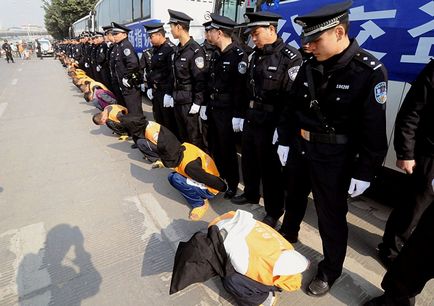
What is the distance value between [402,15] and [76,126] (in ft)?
17.9

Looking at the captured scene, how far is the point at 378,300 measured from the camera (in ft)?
5.44

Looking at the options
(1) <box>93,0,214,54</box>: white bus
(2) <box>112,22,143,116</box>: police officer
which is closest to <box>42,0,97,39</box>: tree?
(1) <box>93,0,214,54</box>: white bus

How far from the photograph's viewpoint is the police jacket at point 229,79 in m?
2.58

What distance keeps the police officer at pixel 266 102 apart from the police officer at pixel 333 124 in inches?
12.3

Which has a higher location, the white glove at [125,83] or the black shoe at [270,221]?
the white glove at [125,83]

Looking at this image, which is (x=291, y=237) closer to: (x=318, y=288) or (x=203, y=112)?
(x=318, y=288)

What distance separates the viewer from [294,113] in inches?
74.4

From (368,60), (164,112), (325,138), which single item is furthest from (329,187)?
(164,112)

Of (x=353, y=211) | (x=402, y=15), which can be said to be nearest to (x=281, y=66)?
(x=402, y=15)

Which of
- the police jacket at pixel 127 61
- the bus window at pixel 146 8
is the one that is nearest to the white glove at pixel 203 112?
the police jacket at pixel 127 61

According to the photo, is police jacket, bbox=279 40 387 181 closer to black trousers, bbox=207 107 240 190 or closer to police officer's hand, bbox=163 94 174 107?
black trousers, bbox=207 107 240 190

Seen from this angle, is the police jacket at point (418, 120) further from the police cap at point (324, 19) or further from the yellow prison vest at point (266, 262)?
the yellow prison vest at point (266, 262)

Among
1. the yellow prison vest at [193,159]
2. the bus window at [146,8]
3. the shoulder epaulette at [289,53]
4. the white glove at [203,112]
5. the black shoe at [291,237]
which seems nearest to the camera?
the shoulder epaulette at [289,53]

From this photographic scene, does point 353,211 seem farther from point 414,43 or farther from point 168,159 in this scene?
point 168,159
